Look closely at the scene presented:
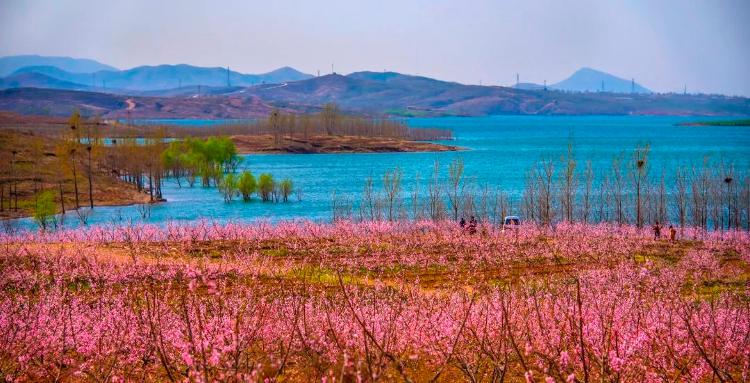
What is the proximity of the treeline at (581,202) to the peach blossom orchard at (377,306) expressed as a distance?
8.66 m

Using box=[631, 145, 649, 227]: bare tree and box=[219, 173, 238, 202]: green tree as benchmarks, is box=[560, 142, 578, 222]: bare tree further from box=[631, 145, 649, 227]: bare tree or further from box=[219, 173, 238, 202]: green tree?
box=[219, 173, 238, 202]: green tree

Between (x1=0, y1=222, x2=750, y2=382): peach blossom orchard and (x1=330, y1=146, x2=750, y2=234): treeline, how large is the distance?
8655mm

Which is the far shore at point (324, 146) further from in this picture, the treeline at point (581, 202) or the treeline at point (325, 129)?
the treeline at point (581, 202)

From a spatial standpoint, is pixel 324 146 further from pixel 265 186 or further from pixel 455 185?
pixel 455 185

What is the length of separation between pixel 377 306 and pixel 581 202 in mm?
45231

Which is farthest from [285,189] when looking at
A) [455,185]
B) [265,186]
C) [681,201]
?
[681,201]

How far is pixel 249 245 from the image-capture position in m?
27.2

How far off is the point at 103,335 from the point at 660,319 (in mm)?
9541

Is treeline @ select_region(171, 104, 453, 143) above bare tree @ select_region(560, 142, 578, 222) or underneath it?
above

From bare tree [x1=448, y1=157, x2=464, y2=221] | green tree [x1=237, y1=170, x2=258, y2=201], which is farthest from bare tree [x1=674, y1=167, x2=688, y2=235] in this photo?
green tree [x1=237, y1=170, x2=258, y2=201]

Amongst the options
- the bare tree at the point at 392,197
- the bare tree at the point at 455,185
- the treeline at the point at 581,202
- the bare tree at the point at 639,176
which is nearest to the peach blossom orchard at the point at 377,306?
the bare tree at the point at 639,176

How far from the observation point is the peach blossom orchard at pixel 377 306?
30.6 ft

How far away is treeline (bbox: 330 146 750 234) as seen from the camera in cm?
4234

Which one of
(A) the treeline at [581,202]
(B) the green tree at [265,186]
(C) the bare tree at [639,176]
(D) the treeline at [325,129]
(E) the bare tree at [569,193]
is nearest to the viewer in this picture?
(C) the bare tree at [639,176]
